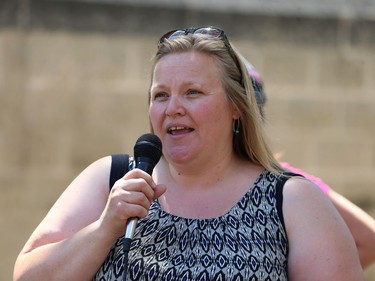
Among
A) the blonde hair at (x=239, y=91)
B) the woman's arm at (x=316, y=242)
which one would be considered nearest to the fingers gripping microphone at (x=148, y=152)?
the blonde hair at (x=239, y=91)

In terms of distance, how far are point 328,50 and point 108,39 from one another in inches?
70.2

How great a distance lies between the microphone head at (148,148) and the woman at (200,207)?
0.43ft

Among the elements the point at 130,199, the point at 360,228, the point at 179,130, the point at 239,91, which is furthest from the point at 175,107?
the point at 360,228

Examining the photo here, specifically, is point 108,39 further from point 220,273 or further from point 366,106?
point 220,273

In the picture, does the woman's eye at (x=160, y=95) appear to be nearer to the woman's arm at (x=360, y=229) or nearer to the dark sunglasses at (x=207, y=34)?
the dark sunglasses at (x=207, y=34)

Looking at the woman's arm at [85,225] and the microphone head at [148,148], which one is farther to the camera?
the microphone head at [148,148]

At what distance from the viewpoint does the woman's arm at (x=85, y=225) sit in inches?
112

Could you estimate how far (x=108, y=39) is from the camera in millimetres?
6363

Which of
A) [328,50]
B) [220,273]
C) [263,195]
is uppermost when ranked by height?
[328,50]

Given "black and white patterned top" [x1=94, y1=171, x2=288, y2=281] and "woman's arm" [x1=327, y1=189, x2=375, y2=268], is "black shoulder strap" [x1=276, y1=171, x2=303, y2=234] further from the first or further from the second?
"woman's arm" [x1=327, y1=189, x2=375, y2=268]

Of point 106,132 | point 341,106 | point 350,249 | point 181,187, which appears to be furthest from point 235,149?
point 341,106

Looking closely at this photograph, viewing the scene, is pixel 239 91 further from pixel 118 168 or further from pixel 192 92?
pixel 118 168

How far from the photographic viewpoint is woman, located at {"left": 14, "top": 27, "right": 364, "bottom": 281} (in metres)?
2.95

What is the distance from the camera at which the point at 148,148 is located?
2986mm
